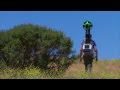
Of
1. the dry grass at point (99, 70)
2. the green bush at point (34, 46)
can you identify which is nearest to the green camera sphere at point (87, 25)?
the dry grass at point (99, 70)

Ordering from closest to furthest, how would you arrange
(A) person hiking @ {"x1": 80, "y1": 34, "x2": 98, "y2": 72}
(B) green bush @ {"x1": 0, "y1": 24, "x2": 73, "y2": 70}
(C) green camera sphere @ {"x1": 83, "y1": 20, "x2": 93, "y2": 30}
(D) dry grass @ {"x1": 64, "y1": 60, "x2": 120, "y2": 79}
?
1. (C) green camera sphere @ {"x1": 83, "y1": 20, "x2": 93, "y2": 30}
2. (A) person hiking @ {"x1": 80, "y1": 34, "x2": 98, "y2": 72}
3. (D) dry grass @ {"x1": 64, "y1": 60, "x2": 120, "y2": 79}
4. (B) green bush @ {"x1": 0, "y1": 24, "x2": 73, "y2": 70}

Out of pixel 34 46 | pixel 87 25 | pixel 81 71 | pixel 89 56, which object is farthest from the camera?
pixel 34 46

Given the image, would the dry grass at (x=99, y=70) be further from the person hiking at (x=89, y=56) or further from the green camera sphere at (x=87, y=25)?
the green camera sphere at (x=87, y=25)

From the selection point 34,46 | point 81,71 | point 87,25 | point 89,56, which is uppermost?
point 87,25

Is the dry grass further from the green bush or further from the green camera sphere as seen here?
the green camera sphere

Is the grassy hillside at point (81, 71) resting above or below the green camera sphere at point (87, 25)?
below

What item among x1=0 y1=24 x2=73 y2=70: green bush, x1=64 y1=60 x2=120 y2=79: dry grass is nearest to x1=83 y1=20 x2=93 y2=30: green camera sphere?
x1=64 y1=60 x2=120 y2=79: dry grass

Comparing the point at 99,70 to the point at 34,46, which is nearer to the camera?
the point at 99,70

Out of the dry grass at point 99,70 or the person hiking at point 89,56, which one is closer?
the person hiking at point 89,56

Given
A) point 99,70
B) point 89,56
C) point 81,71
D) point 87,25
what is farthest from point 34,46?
point 87,25

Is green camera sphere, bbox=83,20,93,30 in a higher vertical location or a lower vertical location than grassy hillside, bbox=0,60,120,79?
higher

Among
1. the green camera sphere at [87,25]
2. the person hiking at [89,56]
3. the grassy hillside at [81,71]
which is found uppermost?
the green camera sphere at [87,25]

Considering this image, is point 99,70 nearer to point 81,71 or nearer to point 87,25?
point 81,71
